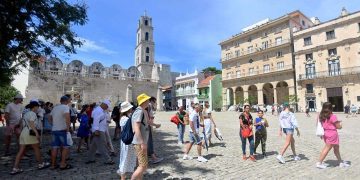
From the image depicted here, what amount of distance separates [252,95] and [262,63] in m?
6.02

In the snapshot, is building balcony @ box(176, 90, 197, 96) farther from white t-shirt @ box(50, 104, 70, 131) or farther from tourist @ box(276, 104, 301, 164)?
white t-shirt @ box(50, 104, 70, 131)

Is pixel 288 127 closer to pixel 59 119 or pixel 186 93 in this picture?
pixel 59 119

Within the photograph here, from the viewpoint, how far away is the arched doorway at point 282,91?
138 feet

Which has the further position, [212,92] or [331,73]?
[212,92]

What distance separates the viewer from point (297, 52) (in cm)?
3866

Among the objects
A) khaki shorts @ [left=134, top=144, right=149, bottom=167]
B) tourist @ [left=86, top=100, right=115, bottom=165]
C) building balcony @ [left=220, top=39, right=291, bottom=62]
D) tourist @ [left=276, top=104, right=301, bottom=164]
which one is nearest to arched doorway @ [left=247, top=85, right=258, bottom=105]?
building balcony @ [left=220, top=39, right=291, bottom=62]

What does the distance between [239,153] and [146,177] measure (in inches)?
142

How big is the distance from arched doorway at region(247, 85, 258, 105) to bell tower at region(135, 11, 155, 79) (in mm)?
28190

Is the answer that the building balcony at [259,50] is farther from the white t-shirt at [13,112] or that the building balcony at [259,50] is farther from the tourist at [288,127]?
the white t-shirt at [13,112]

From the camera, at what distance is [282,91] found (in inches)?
1698

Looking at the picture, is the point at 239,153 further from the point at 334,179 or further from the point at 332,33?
the point at 332,33

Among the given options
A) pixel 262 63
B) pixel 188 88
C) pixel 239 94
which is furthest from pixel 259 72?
pixel 188 88

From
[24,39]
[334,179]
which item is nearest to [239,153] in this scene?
[334,179]

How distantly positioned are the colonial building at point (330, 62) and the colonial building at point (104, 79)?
3121 cm
